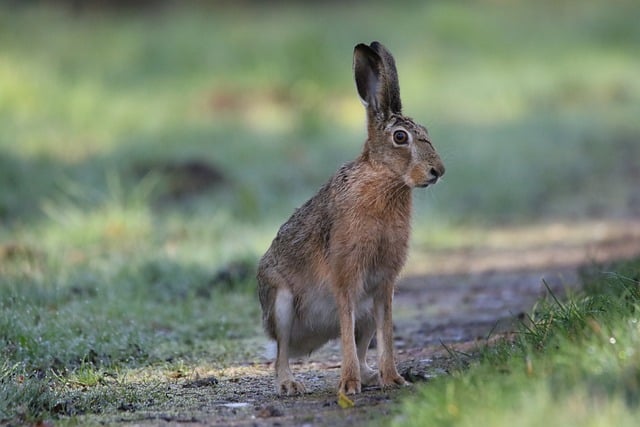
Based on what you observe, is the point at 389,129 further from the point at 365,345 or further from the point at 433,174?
the point at 365,345

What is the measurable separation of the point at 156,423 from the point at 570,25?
68.5ft

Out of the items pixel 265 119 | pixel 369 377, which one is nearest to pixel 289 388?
pixel 369 377

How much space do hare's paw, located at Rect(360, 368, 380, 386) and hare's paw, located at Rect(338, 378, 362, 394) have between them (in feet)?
1.30

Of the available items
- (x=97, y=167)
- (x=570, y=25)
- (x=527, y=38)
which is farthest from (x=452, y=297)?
(x=570, y=25)

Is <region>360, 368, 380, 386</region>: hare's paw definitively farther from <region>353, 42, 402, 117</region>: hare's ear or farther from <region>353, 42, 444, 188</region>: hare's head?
<region>353, 42, 402, 117</region>: hare's ear

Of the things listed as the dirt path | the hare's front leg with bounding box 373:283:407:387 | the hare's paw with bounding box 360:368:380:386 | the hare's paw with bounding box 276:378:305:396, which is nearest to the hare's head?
the hare's front leg with bounding box 373:283:407:387

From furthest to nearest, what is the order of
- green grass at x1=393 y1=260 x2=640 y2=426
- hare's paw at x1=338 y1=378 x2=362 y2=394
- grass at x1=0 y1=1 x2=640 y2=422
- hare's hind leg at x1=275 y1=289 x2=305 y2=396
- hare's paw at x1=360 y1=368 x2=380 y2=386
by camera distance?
1. grass at x1=0 y1=1 x2=640 y2=422
2. hare's paw at x1=360 y1=368 x2=380 y2=386
3. hare's hind leg at x1=275 y1=289 x2=305 y2=396
4. hare's paw at x1=338 y1=378 x2=362 y2=394
5. green grass at x1=393 y1=260 x2=640 y2=426

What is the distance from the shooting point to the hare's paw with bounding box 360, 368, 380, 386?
6262mm

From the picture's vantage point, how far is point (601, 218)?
12.3m

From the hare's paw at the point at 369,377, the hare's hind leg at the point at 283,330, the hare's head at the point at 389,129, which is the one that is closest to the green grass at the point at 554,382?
the hare's paw at the point at 369,377

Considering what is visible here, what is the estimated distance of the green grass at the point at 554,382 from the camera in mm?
4086

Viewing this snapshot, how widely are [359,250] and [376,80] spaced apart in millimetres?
905

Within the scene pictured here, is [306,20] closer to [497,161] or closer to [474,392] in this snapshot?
[497,161]

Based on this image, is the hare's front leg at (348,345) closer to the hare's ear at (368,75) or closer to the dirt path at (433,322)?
the dirt path at (433,322)
